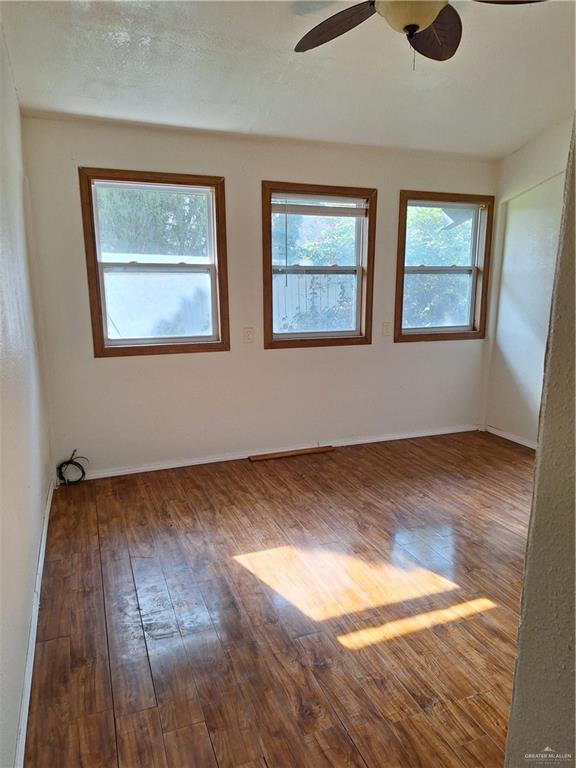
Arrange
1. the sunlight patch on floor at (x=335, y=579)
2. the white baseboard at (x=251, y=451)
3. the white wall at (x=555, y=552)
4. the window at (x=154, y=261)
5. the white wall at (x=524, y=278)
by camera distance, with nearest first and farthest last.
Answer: the white wall at (x=555, y=552), the sunlight patch on floor at (x=335, y=579), the window at (x=154, y=261), the white baseboard at (x=251, y=451), the white wall at (x=524, y=278)

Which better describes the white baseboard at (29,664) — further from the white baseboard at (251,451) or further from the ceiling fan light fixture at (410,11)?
the ceiling fan light fixture at (410,11)

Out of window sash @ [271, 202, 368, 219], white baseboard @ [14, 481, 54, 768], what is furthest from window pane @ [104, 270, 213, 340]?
white baseboard @ [14, 481, 54, 768]

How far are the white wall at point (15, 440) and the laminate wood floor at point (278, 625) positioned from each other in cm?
24

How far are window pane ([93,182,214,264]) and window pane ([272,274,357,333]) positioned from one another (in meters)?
0.67

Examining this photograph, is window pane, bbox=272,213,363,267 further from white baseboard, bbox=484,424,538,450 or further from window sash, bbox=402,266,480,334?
white baseboard, bbox=484,424,538,450

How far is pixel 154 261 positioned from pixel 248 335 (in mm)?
909

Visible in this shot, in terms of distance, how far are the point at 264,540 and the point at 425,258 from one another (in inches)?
116

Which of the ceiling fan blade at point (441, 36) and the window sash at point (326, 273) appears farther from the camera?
the window sash at point (326, 273)

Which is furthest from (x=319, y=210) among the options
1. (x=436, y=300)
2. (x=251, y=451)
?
(x=251, y=451)

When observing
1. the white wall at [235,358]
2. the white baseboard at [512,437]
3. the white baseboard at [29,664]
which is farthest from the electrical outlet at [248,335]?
the white baseboard at [512,437]

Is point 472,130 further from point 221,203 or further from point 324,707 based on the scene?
point 324,707

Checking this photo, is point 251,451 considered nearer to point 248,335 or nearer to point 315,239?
point 248,335

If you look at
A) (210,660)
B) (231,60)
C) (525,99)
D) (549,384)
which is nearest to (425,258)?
(525,99)

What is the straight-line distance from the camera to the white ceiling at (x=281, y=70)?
222 centimetres
